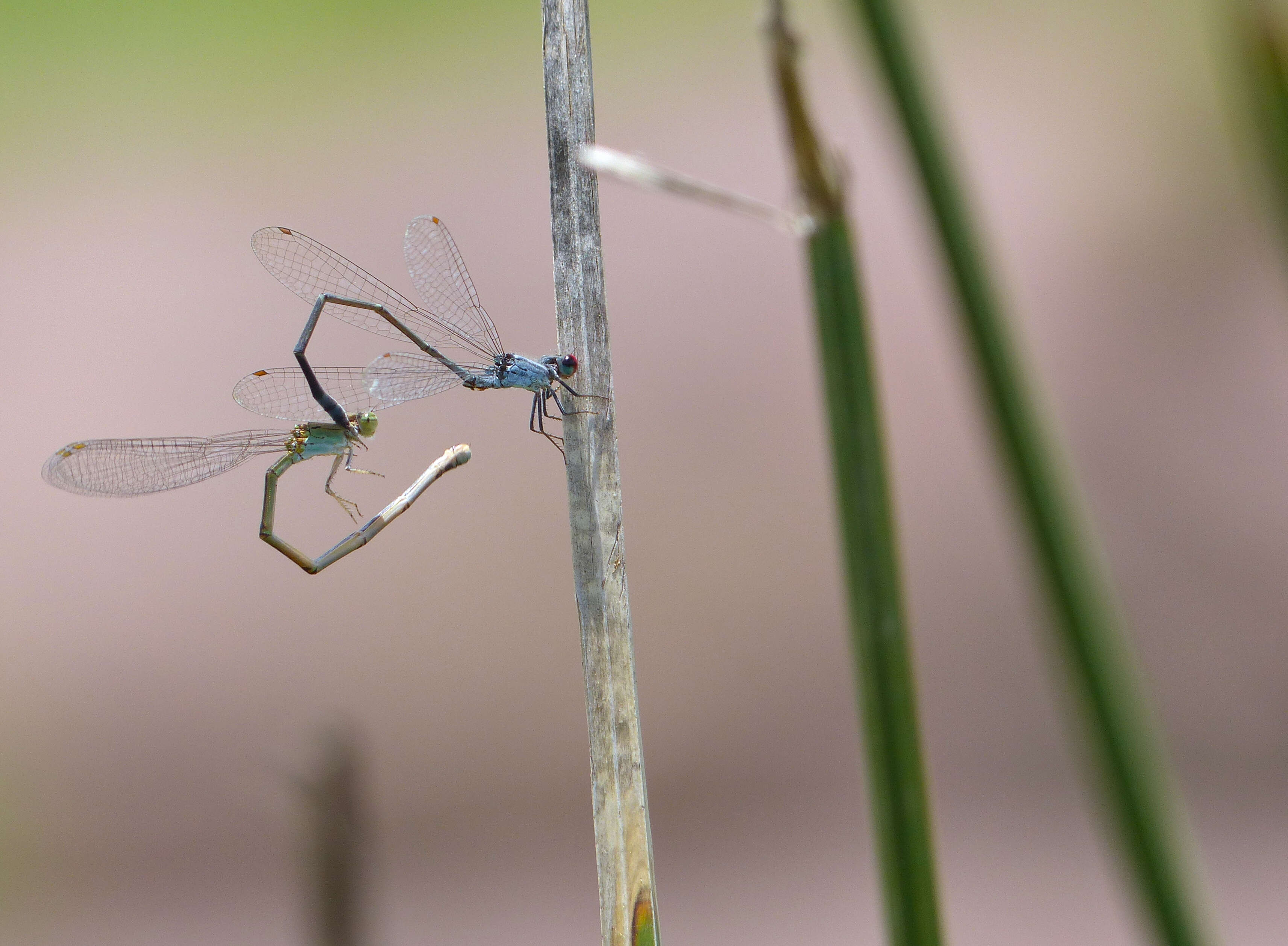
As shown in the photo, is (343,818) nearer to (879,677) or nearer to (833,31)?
(879,677)

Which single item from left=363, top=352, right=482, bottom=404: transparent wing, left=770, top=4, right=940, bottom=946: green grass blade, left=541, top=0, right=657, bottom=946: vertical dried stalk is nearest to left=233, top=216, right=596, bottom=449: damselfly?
left=363, top=352, right=482, bottom=404: transparent wing

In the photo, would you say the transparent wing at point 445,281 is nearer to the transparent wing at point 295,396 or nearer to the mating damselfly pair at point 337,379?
the mating damselfly pair at point 337,379

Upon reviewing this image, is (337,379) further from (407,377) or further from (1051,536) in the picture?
(1051,536)

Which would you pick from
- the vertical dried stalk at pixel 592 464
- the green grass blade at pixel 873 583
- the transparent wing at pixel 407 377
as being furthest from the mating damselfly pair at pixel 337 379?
the green grass blade at pixel 873 583

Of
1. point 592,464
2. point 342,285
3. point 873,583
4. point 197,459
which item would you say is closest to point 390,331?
point 342,285

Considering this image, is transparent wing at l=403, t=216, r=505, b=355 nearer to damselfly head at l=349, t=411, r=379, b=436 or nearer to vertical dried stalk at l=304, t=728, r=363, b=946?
damselfly head at l=349, t=411, r=379, b=436

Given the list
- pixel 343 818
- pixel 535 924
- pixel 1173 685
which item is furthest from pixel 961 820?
pixel 343 818
